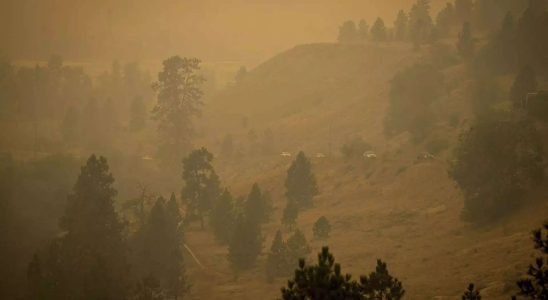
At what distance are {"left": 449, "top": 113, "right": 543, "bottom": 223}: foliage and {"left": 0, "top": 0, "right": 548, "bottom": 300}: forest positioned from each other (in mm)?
159

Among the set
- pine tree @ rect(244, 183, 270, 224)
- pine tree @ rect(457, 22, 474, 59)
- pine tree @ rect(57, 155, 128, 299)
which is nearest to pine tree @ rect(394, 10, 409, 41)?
pine tree @ rect(457, 22, 474, 59)

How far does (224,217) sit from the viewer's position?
191ft

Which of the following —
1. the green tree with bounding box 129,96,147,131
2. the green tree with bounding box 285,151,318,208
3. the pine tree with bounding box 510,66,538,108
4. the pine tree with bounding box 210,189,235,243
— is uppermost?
the green tree with bounding box 129,96,147,131

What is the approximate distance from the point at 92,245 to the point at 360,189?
4053cm

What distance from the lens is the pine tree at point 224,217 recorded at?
57800 millimetres

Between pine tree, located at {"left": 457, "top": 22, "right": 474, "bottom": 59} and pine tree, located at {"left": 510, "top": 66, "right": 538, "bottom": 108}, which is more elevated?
pine tree, located at {"left": 457, "top": 22, "right": 474, "bottom": 59}

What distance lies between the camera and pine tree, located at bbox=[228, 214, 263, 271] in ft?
164

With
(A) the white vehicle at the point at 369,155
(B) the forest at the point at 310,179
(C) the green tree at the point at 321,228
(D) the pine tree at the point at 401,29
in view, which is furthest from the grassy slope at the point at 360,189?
(D) the pine tree at the point at 401,29

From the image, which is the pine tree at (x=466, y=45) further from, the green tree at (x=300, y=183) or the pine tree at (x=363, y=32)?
the green tree at (x=300, y=183)

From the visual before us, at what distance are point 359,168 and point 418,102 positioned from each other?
75.9 feet

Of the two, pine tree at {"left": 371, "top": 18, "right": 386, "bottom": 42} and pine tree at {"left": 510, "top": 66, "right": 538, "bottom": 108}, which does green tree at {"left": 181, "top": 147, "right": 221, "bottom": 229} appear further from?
pine tree at {"left": 371, "top": 18, "right": 386, "bottom": 42}

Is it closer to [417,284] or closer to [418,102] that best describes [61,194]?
[417,284]

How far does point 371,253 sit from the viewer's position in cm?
4975

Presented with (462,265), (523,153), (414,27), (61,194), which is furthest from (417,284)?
(414,27)
